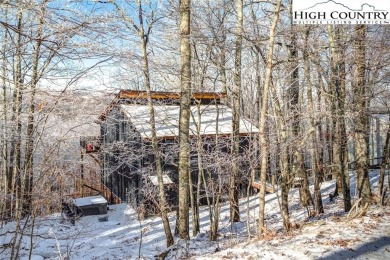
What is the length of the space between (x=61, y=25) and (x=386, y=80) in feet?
33.9

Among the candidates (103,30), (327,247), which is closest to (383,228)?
(327,247)

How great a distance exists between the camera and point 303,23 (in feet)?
28.7

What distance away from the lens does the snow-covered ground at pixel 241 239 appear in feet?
17.5

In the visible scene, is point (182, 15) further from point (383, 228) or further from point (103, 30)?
point (383, 228)

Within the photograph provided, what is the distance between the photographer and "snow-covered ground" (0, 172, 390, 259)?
5.34 metres

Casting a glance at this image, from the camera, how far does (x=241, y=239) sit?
318 inches

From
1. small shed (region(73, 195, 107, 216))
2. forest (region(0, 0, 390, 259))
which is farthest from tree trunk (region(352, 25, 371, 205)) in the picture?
small shed (region(73, 195, 107, 216))

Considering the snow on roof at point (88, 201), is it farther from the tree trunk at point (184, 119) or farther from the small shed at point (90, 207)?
the tree trunk at point (184, 119)

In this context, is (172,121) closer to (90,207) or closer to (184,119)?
(90,207)

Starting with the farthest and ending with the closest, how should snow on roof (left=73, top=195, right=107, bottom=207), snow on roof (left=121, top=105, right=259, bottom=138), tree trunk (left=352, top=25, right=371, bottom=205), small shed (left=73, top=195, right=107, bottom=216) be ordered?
snow on roof (left=73, top=195, right=107, bottom=207), small shed (left=73, top=195, right=107, bottom=216), snow on roof (left=121, top=105, right=259, bottom=138), tree trunk (left=352, top=25, right=371, bottom=205)

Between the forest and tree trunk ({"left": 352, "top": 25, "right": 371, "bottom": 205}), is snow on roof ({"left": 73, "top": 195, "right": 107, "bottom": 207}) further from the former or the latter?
tree trunk ({"left": 352, "top": 25, "right": 371, "bottom": 205})

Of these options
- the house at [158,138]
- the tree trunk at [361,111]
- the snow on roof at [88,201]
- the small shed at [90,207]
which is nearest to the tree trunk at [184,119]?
the house at [158,138]

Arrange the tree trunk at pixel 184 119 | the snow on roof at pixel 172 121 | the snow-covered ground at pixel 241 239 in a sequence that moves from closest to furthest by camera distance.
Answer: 1. the snow-covered ground at pixel 241 239
2. the tree trunk at pixel 184 119
3. the snow on roof at pixel 172 121

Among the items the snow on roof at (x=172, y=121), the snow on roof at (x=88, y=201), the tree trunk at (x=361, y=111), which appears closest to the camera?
the tree trunk at (x=361, y=111)
